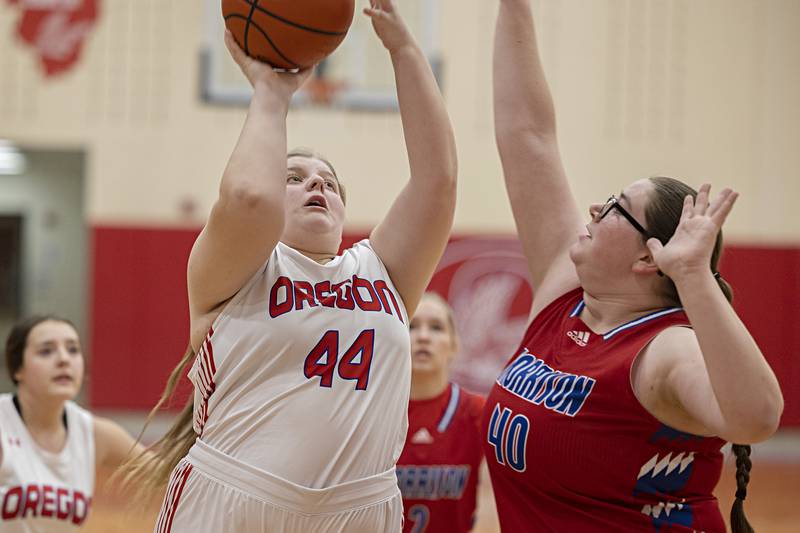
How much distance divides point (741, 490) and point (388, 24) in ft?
4.88

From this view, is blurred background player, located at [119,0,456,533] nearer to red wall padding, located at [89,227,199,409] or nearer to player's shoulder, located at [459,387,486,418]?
player's shoulder, located at [459,387,486,418]

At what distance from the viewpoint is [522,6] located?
2.86 metres

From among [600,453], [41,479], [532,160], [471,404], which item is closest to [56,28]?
[41,479]

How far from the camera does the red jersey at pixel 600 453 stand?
2236 mm

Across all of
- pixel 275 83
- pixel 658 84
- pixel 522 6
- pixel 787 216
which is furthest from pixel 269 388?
pixel 787 216

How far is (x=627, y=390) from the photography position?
2221 mm

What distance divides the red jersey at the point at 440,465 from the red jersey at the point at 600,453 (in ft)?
3.90

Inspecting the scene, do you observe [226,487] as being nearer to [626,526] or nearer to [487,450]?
[487,450]

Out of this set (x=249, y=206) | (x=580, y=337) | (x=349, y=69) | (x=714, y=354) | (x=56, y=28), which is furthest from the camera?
(x=349, y=69)

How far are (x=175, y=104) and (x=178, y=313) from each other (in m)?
2.23

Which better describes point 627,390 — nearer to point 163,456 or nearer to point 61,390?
point 163,456

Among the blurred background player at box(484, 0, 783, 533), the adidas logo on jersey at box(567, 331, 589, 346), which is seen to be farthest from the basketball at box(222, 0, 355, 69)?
the adidas logo on jersey at box(567, 331, 589, 346)

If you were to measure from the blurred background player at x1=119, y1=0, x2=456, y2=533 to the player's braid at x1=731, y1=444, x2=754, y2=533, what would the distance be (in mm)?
857

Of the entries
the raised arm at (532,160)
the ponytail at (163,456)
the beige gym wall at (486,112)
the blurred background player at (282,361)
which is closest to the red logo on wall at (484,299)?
the beige gym wall at (486,112)
